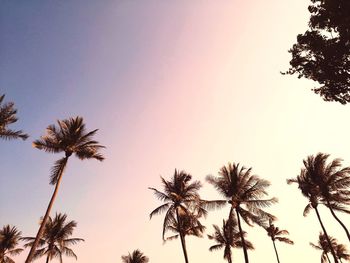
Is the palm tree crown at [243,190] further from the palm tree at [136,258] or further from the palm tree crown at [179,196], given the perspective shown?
the palm tree at [136,258]

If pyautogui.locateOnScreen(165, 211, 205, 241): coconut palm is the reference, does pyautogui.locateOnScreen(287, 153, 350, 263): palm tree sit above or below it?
above

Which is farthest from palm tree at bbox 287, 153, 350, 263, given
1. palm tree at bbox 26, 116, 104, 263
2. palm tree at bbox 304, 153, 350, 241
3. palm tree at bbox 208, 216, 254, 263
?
palm tree at bbox 26, 116, 104, 263

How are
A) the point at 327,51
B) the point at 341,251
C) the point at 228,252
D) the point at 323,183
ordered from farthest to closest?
Result: the point at 341,251 → the point at 228,252 → the point at 323,183 → the point at 327,51

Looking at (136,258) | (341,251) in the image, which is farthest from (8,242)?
(341,251)

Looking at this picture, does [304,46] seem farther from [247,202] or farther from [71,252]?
[71,252]

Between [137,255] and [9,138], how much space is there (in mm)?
30021

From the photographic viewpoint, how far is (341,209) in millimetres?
29078

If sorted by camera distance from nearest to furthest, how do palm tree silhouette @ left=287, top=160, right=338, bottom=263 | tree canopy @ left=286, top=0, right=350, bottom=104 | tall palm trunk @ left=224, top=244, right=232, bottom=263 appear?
tree canopy @ left=286, top=0, right=350, bottom=104 < palm tree silhouette @ left=287, top=160, right=338, bottom=263 < tall palm trunk @ left=224, top=244, right=232, bottom=263

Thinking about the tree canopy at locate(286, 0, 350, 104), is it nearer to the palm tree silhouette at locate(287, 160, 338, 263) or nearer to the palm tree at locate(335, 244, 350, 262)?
the palm tree silhouette at locate(287, 160, 338, 263)

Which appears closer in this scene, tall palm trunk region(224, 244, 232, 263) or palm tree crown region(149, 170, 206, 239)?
palm tree crown region(149, 170, 206, 239)

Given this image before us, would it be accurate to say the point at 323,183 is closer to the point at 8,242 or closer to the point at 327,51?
the point at 327,51

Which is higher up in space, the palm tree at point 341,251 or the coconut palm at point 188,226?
the palm tree at point 341,251

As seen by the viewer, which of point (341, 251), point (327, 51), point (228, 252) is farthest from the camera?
point (341, 251)

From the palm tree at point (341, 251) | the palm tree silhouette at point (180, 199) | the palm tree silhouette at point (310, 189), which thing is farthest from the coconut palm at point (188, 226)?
the palm tree at point (341, 251)
